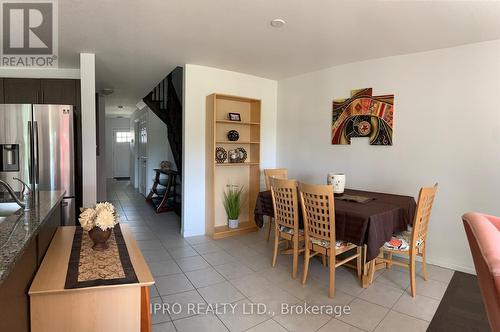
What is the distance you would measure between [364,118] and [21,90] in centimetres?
455

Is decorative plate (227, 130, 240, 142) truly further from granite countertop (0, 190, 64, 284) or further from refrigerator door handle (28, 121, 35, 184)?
granite countertop (0, 190, 64, 284)

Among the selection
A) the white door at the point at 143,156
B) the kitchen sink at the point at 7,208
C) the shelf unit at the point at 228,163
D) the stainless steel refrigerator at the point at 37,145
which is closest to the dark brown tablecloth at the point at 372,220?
the shelf unit at the point at 228,163

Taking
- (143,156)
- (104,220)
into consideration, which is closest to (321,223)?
(104,220)

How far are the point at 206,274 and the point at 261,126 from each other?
8.59ft

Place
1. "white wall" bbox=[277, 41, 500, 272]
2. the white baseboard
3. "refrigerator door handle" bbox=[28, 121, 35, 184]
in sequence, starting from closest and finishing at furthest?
"white wall" bbox=[277, 41, 500, 272], the white baseboard, "refrigerator door handle" bbox=[28, 121, 35, 184]

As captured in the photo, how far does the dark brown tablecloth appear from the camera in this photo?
2.32 meters

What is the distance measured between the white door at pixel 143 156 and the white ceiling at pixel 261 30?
336 centimetres

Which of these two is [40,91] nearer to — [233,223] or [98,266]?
[233,223]

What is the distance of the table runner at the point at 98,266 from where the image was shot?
1289mm

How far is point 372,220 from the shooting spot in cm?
230

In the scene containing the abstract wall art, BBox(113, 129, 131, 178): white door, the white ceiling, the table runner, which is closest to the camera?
the table runner

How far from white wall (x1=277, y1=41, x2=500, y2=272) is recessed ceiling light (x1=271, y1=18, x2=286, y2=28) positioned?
62.2 inches

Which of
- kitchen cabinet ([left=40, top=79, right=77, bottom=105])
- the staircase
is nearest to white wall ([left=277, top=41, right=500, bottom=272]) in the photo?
the staircase

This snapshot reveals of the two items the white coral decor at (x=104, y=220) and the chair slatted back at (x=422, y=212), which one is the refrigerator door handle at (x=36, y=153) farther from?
the chair slatted back at (x=422, y=212)
